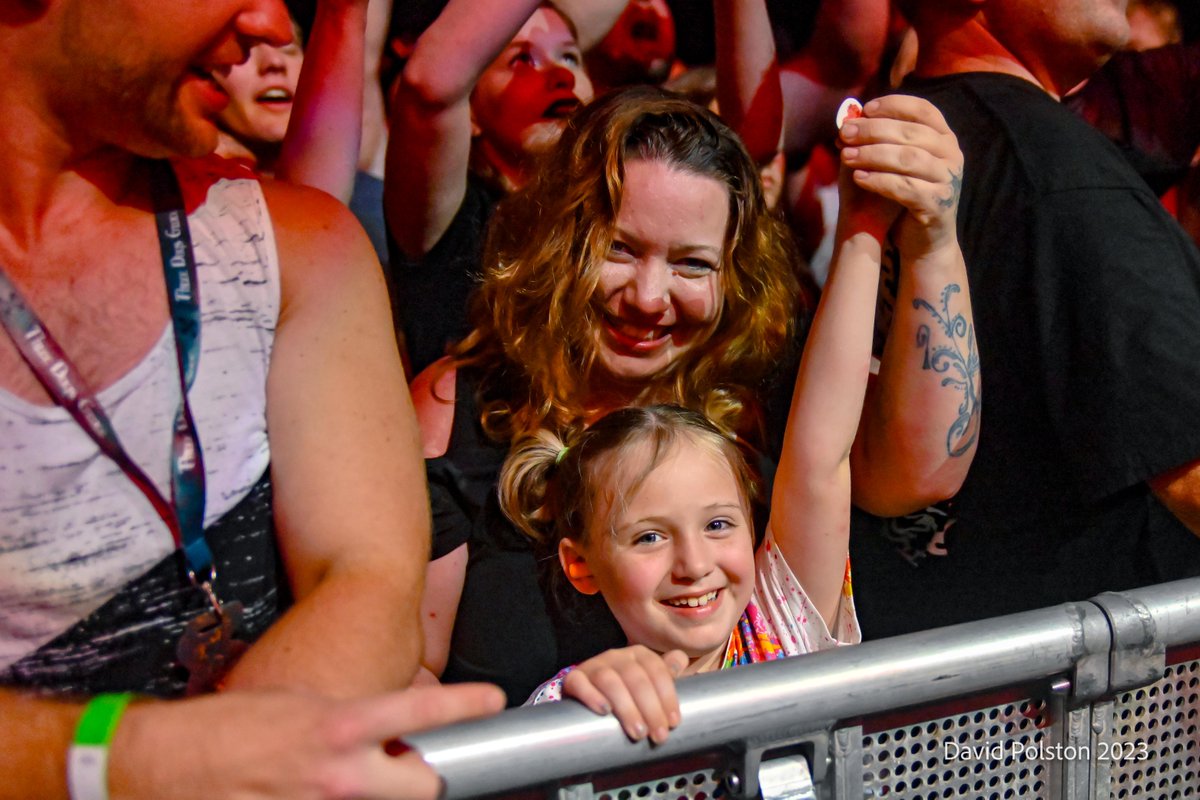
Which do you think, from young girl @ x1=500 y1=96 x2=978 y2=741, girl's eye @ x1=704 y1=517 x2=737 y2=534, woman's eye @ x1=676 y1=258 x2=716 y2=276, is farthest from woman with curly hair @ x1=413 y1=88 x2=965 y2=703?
girl's eye @ x1=704 y1=517 x2=737 y2=534

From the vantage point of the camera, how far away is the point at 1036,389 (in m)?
1.59

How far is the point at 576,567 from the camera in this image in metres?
1.50

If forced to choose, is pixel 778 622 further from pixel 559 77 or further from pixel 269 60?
pixel 269 60

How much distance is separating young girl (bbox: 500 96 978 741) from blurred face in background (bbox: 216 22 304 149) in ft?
2.93

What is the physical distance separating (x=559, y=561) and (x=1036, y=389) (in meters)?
0.74

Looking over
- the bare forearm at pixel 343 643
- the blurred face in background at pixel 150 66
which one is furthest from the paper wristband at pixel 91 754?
the blurred face in background at pixel 150 66

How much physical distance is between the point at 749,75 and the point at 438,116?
676mm

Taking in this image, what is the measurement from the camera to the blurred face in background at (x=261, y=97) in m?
1.92

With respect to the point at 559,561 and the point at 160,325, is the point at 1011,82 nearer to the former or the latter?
the point at 559,561

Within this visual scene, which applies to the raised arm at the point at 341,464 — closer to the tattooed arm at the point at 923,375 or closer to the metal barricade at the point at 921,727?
the metal barricade at the point at 921,727

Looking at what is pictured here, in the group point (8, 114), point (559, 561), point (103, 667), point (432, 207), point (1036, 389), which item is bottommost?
point (559, 561)

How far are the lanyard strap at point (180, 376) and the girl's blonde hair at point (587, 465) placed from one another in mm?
558

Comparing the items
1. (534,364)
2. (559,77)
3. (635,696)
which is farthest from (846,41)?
(635,696)

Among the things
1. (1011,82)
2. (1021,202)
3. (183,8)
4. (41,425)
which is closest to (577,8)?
(1011,82)
